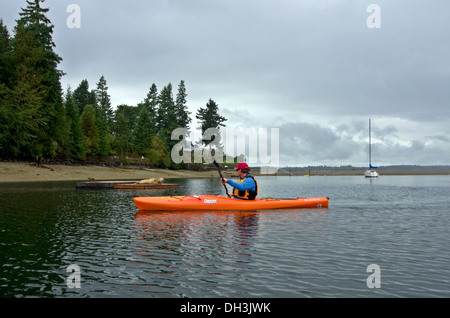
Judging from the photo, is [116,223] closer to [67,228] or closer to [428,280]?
[67,228]

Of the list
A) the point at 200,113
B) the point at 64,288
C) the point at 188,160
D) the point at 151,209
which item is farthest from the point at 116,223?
the point at 200,113

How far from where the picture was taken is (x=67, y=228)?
14156 mm

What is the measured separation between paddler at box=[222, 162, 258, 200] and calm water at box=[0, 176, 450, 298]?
1.82 m

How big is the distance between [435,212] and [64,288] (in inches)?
818

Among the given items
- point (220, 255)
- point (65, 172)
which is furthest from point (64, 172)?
point (220, 255)

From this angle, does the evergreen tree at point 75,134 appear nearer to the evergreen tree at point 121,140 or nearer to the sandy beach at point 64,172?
the sandy beach at point 64,172

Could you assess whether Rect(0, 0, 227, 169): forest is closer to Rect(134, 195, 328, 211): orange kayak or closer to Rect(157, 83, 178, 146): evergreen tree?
Rect(157, 83, 178, 146): evergreen tree

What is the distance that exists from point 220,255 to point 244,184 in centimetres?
908

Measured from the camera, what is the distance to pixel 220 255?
10266 mm

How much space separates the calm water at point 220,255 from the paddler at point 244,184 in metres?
1.82

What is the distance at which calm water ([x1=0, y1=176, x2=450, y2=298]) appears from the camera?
7.53m

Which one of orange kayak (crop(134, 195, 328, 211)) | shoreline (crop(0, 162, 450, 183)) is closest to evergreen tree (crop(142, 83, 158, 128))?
shoreline (crop(0, 162, 450, 183))

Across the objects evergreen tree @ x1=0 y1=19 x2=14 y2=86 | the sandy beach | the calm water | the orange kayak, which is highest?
evergreen tree @ x1=0 y1=19 x2=14 y2=86

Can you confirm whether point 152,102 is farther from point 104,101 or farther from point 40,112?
point 40,112
